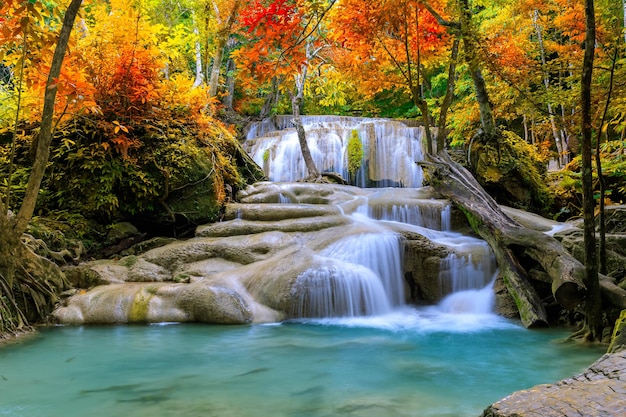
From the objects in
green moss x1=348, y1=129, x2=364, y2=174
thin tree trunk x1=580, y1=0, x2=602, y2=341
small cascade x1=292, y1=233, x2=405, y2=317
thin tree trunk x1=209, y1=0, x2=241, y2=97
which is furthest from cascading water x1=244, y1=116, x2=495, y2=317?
green moss x1=348, y1=129, x2=364, y2=174

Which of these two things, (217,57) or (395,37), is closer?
(395,37)

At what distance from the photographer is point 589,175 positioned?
404 centimetres

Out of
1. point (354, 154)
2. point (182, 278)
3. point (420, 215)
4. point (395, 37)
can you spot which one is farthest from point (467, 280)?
point (354, 154)

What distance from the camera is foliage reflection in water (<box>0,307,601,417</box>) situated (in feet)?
10.0

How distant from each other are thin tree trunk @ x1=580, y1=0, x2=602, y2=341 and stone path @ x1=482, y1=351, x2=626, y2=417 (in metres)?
2.67

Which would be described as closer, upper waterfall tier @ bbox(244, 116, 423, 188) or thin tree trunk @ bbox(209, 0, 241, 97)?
thin tree trunk @ bbox(209, 0, 241, 97)

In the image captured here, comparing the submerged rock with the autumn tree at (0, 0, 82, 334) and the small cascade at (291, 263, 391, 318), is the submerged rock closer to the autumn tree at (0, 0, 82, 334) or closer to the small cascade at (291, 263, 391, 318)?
the small cascade at (291, 263, 391, 318)

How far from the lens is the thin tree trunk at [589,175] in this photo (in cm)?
394

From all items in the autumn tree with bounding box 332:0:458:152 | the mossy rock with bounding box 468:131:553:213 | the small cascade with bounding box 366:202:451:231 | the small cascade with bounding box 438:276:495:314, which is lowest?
the small cascade with bounding box 438:276:495:314

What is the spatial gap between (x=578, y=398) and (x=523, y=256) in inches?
200

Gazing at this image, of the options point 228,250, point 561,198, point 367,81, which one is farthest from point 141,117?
point 561,198

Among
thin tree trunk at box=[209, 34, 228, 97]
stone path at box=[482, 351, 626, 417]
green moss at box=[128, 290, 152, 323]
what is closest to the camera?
stone path at box=[482, 351, 626, 417]

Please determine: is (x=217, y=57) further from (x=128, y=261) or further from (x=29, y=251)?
(x=29, y=251)

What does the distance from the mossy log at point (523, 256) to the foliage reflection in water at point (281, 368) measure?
1.41ft
